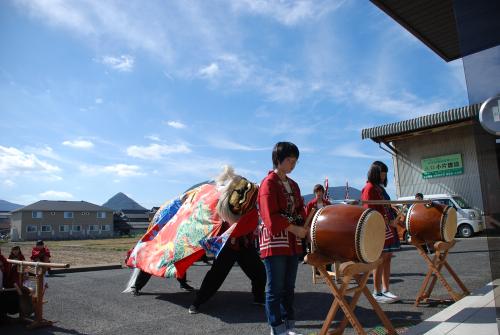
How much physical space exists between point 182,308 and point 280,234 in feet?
7.83

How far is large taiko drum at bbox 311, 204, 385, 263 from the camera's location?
291cm

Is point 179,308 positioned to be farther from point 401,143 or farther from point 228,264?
point 401,143

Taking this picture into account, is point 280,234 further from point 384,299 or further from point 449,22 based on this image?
point 449,22

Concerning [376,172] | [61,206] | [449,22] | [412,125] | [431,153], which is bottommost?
[376,172]

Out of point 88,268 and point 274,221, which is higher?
point 274,221

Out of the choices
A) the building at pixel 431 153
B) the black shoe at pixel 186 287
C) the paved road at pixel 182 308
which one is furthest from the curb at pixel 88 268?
the building at pixel 431 153

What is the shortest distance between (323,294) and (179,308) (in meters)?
2.08

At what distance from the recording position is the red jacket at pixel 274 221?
314 centimetres

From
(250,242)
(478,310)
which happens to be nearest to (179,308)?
(250,242)

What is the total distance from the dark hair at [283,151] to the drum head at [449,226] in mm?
2424

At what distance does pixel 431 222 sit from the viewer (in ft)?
15.5

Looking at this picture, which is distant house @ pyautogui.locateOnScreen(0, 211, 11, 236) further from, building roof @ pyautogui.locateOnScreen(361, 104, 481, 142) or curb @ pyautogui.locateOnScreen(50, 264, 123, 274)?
curb @ pyautogui.locateOnScreen(50, 264, 123, 274)

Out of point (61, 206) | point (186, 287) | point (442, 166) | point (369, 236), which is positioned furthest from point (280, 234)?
point (61, 206)

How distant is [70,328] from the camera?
4.10 m
